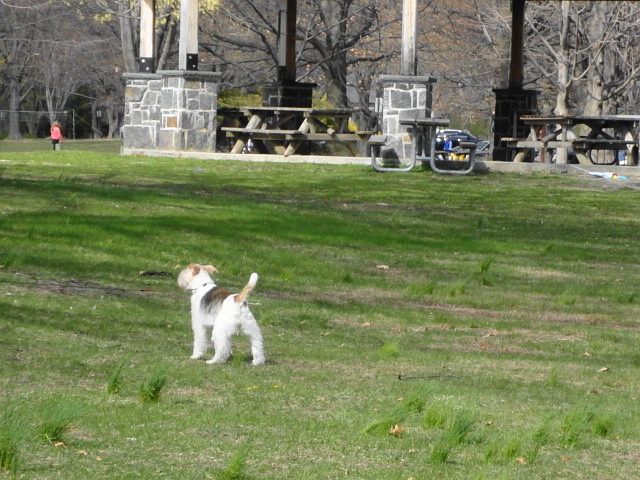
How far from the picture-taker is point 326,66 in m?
35.9

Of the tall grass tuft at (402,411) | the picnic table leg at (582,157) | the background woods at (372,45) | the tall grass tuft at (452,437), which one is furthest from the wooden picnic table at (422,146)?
the tall grass tuft at (452,437)

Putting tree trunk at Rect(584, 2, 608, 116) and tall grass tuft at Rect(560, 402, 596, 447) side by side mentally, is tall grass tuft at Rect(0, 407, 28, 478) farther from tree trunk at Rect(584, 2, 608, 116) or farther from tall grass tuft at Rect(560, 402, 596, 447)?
tree trunk at Rect(584, 2, 608, 116)

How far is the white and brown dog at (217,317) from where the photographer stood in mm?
6914

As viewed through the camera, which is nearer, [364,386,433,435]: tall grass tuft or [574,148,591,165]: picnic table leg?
[364,386,433,435]: tall grass tuft

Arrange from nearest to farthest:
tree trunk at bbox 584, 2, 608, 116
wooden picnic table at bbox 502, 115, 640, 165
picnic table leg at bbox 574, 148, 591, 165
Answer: wooden picnic table at bbox 502, 115, 640, 165 < picnic table leg at bbox 574, 148, 591, 165 < tree trunk at bbox 584, 2, 608, 116

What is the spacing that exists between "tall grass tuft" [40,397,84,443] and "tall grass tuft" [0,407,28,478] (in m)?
0.10

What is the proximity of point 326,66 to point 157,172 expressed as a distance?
1662cm

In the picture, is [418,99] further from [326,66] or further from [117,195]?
[326,66]

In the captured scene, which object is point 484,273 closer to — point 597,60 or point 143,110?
point 143,110

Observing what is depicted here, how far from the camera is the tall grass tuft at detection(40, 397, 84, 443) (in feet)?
17.1

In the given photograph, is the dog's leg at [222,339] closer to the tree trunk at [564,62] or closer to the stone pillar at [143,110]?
the stone pillar at [143,110]

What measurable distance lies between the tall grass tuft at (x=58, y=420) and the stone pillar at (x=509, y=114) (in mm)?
22083

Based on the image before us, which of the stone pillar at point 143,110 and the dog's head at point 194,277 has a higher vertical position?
the stone pillar at point 143,110

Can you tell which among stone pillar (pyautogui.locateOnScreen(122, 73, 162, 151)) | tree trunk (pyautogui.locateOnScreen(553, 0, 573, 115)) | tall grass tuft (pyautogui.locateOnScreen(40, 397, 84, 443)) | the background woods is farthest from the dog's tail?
tree trunk (pyautogui.locateOnScreen(553, 0, 573, 115))
